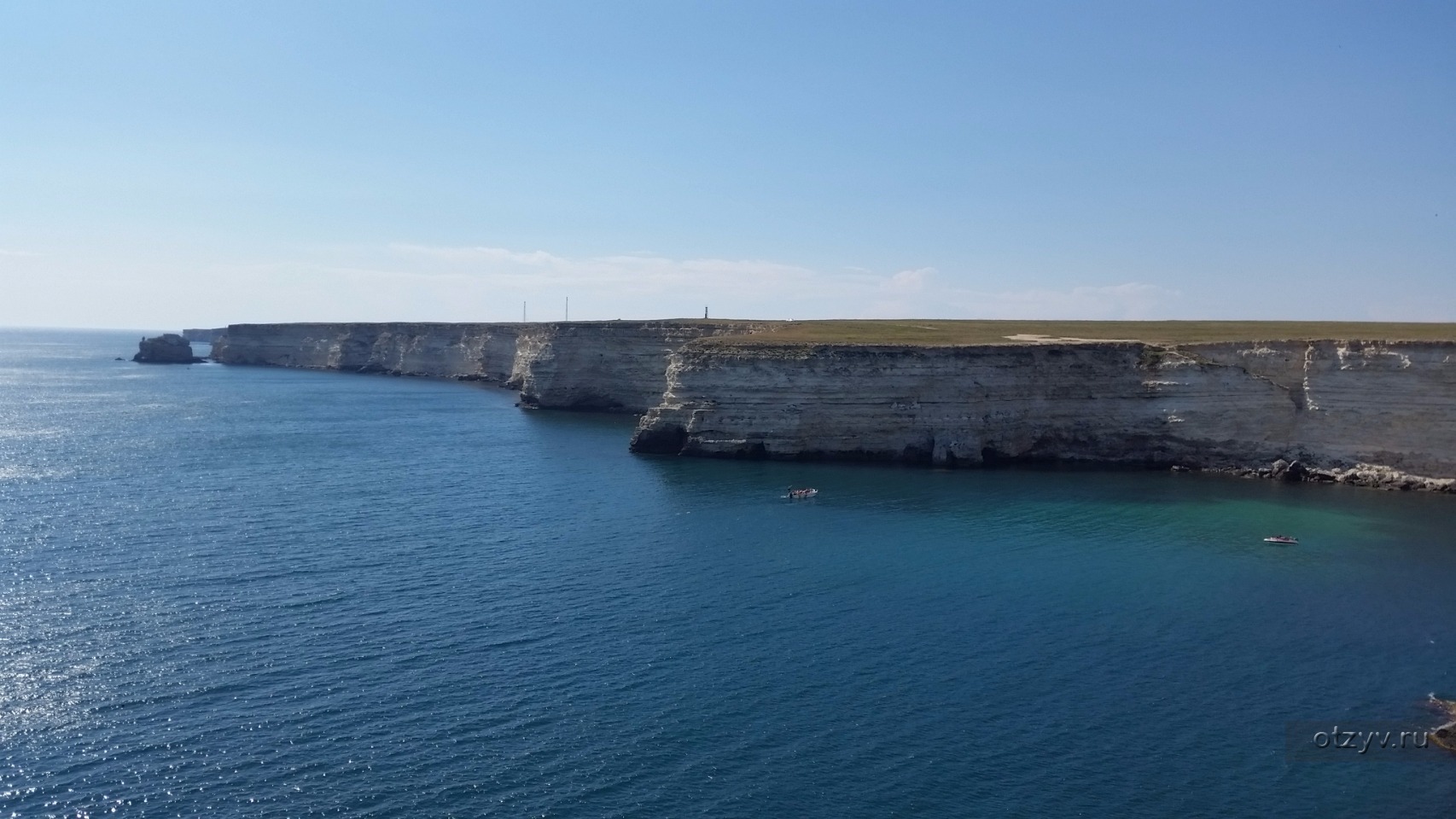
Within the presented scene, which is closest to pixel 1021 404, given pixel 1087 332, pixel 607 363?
pixel 1087 332

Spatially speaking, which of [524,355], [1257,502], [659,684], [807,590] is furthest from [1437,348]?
[524,355]

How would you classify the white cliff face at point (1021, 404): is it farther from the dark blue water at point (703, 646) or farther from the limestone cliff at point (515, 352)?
the limestone cliff at point (515, 352)

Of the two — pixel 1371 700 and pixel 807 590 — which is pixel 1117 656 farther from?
pixel 807 590

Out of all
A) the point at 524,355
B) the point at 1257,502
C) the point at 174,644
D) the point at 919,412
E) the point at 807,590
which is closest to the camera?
the point at 174,644

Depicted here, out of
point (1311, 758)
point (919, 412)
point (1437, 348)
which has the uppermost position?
point (1437, 348)

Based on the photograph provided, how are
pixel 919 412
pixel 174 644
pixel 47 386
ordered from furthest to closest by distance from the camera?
pixel 47 386 < pixel 919 412 < pixel 174 644

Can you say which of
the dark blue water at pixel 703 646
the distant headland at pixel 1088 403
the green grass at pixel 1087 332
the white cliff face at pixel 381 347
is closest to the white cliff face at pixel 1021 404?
the distant headland at pixel 1088 403

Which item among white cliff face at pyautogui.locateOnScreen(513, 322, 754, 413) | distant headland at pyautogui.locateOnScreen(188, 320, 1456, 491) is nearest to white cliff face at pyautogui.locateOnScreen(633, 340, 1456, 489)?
distant headland at pyautogui.locateOnScreen(188, 320, 1456, 491)
